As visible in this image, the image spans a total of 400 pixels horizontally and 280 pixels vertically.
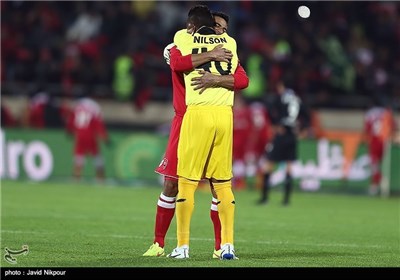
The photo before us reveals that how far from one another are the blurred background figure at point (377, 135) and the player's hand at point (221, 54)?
1314 centimetres

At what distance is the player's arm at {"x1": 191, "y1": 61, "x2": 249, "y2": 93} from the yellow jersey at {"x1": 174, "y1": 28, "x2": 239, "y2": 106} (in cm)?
4

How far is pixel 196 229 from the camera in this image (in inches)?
553

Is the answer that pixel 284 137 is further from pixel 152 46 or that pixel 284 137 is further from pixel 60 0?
pixel 60 0

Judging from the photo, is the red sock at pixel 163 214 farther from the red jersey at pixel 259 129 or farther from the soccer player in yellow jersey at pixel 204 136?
the red jersey at pixel 259 129

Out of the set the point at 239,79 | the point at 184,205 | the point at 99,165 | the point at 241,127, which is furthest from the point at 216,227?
the point at 99,165

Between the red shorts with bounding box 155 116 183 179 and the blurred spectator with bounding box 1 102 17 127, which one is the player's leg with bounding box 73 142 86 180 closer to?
the blurred spectator with bounding box 1 102 17 127

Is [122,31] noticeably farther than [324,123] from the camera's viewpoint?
Yes

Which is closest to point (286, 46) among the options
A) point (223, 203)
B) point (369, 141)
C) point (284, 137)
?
point (369, 141)

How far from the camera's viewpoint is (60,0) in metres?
31.0

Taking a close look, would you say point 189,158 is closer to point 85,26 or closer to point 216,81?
point 216,81

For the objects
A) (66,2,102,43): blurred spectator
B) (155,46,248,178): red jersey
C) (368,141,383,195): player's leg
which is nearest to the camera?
(155,46,248,178): red jersey

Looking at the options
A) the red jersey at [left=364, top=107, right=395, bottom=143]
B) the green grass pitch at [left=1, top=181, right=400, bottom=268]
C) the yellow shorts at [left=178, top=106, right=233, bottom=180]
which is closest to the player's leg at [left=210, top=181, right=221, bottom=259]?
the green grass pitch at [left=1, top=181, right=400, bottom=268]

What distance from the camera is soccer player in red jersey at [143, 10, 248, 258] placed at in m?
10.2

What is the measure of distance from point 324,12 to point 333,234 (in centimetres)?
1631
